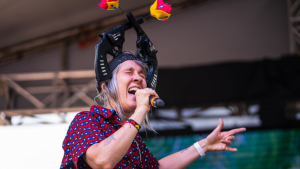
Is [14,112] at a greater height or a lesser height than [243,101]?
greater

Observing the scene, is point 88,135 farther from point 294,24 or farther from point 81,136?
point 294,24

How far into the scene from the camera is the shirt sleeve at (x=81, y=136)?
975 millimetres

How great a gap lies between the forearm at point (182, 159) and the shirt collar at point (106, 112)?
0.39 m

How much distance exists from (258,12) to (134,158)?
17.0 feet

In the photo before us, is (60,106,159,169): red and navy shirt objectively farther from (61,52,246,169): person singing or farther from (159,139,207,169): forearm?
(159,139,207,169): forearm

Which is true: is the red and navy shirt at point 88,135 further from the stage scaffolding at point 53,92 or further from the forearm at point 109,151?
the stage scaffolding at point 53,92

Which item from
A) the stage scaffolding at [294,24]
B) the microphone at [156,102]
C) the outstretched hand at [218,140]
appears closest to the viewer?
the microphone at [156,102]

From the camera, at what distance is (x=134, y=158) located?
1.21m

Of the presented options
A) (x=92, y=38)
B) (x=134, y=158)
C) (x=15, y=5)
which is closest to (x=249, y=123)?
(x=134, y=158)

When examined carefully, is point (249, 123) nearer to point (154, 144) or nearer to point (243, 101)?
point (243, 101)

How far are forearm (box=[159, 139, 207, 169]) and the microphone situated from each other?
0.52 metres

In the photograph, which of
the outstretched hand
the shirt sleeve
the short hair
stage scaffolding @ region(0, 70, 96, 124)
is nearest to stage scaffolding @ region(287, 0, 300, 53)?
stage scaffolding @ region(0, 70, 96, 124)

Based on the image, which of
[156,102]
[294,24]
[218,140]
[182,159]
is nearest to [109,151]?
[156,102]

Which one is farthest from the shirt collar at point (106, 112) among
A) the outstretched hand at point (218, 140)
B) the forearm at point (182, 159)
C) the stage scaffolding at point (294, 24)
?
the stage scaffolding at point (294, 24)
